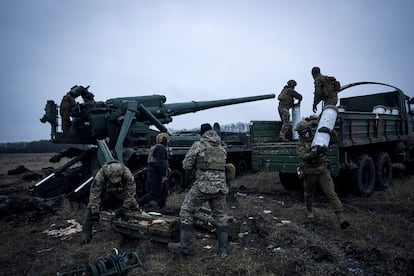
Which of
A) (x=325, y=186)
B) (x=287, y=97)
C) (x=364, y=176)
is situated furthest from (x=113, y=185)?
(x=364, y=176)

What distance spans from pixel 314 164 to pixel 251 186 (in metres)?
4.35

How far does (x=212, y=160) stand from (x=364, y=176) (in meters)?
4.82

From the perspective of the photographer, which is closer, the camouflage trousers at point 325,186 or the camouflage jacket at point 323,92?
the camouflage trousers at point 325,186

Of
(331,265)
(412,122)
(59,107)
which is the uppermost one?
(59,107)

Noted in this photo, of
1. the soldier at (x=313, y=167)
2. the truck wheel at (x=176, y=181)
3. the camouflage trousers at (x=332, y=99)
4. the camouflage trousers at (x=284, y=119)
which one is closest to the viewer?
the soldier at (x=313, y=167)

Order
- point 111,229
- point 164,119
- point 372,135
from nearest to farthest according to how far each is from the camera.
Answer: point 111,229 → point 372,135 → point 164,119

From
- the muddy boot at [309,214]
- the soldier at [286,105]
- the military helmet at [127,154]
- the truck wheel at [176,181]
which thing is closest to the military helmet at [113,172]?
the military helmet at [127,154]

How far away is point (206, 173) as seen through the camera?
393cm

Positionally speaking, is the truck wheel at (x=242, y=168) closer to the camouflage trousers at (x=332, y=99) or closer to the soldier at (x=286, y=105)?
the soldier at (x=286, y=105)

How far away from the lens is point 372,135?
7.27 m

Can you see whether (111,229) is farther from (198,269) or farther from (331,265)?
(331,265)

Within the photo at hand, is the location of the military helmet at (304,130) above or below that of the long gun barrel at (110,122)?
below

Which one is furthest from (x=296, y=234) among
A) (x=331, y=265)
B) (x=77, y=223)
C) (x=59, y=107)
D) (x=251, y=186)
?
(x=59, y=107)

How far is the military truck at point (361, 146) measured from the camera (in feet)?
20.9
